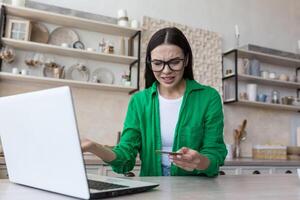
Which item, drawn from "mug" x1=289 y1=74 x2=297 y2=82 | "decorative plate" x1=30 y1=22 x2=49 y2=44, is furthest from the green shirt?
"mug" x1=289 y1=74 x2=297 y2=82

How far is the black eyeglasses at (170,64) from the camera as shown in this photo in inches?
54.1

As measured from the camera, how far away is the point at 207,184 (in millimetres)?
1102

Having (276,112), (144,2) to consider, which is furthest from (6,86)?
(276,112)

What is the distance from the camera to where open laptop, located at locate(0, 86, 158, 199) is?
69 cm

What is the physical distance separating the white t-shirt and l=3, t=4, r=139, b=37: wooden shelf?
1.55 meters

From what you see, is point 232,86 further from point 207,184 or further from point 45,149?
point 45,149

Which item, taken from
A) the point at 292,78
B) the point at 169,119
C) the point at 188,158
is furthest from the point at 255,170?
the point at 188,158

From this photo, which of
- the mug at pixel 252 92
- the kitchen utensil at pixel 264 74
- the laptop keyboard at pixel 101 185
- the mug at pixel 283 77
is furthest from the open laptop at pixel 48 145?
the mug at pixel 283 77

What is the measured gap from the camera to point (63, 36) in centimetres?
283

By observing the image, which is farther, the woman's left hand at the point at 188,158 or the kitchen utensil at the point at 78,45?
the kitchen utensil at the point at 78,45

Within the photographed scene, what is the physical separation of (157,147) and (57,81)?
60.0 inches

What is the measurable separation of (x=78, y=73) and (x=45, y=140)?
214 centimetres

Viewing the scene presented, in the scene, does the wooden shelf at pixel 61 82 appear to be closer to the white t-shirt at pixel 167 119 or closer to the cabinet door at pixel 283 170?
the white t-shirt at pixel 167 119

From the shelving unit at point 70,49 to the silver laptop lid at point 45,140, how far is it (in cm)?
175
